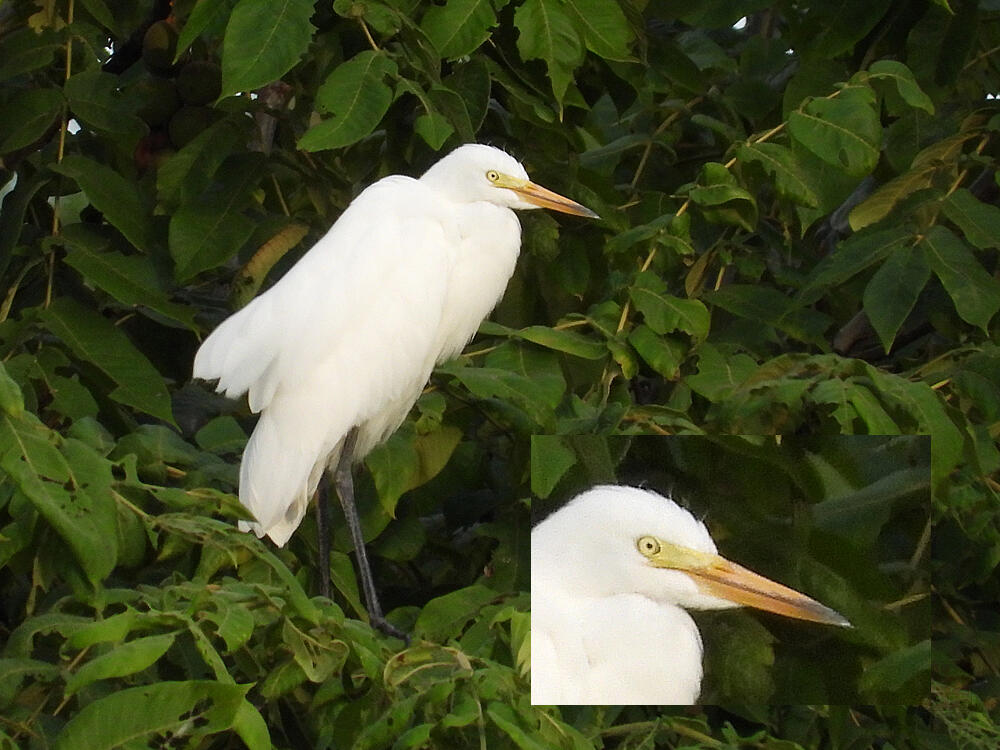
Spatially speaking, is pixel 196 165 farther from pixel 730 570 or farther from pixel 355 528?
pixel 730 570

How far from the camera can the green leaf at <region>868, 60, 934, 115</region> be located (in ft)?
6.09

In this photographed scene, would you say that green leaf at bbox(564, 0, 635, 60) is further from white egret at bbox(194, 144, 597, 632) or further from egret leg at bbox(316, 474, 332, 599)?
egret leg at bbox(316, 474, 332, 599)

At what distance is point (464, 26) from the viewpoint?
1.84m

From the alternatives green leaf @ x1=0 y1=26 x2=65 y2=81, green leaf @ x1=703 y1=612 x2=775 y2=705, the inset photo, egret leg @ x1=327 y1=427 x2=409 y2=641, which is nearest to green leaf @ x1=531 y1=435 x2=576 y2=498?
the inset photo

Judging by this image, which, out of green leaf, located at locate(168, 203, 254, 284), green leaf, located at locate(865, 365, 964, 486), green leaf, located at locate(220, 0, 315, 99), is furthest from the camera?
green leaf, located at locate(168, 203, 254, 284)

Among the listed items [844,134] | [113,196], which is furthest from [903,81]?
[113,196]

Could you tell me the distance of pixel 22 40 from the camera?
2096mm

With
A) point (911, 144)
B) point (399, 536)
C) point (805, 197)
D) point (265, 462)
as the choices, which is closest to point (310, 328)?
point (265, 462)

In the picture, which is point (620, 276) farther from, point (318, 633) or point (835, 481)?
point (318, 633)

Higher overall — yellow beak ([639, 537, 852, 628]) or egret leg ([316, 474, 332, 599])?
yellow beak ([639, 537, 852, 628])

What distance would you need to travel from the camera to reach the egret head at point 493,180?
185 cm

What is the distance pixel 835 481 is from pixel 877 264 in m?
0.77

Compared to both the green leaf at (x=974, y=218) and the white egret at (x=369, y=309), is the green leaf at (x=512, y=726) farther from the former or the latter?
the green leaf at (x=974, y=218)

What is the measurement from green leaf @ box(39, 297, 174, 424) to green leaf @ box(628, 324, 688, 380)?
1.78 ft
